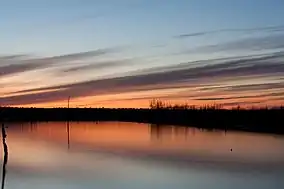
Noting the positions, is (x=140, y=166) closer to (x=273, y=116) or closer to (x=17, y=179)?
(x=17, y=179)

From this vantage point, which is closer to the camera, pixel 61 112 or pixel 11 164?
pixel 11 164

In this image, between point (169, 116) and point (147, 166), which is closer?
point (147, 166)

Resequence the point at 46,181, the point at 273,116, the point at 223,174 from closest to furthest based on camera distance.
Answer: the point at 46,181 < the point at 223,174 < the point at 273,116

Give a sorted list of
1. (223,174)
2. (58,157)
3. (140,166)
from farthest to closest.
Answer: (58,157)
(140,166)
(223,174)

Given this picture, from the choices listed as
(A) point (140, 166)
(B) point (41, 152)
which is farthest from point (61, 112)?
(A) point (140, 166)

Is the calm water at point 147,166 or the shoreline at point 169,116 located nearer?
the calm water at point 147,166

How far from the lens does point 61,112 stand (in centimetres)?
13275

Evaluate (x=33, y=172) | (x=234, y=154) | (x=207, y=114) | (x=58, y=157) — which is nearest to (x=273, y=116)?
(x=207, y=114)

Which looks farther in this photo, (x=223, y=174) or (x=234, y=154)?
(x=234, y=154)

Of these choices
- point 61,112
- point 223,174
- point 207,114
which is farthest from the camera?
point 61,112

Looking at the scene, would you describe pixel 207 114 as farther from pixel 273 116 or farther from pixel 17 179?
pixel 17 179

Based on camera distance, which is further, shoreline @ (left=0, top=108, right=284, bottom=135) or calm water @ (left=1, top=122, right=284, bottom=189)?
shoreline @ (left=0, top=108, right=284, bottom=135)

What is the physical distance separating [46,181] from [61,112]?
109229 mm

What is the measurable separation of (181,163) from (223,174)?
4.85 meters
